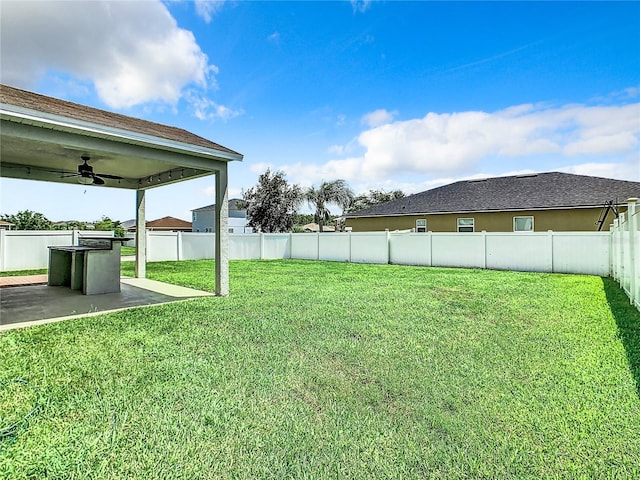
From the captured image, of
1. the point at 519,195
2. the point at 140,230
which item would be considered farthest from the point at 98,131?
the point at 519,195

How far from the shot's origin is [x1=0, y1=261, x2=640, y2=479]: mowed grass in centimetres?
221

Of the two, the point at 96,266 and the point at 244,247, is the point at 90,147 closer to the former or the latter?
the point at 96,266

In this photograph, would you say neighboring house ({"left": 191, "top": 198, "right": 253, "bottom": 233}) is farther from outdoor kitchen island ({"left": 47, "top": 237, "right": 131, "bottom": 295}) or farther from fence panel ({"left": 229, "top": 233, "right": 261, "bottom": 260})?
outdoor kitchen island ({"left": 47, "top": 237, "right": 131, "bottom": 295})

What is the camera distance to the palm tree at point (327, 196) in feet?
111

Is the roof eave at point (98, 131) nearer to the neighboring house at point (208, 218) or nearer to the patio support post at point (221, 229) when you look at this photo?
the patio support post at point (221, 229)

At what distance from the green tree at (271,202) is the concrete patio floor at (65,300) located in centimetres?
2001

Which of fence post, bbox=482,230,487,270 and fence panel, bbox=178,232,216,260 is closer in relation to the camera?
fence post, bbox=482,230,487,270

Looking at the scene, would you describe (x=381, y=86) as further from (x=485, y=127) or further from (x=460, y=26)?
(x=485, y=127)

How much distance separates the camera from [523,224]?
54.5 feet

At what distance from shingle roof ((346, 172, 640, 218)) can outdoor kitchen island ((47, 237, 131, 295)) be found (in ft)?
52.3

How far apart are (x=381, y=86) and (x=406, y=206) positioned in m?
8.38

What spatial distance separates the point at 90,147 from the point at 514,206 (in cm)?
1719

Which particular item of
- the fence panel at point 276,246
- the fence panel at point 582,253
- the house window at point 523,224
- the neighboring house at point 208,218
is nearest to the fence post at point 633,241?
the fence panel at point 582,253

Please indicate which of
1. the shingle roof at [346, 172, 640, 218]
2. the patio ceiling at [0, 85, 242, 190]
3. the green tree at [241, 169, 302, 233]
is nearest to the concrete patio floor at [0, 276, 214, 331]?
the patio ceiling at [0, 85, 242, 190]
